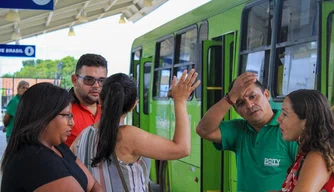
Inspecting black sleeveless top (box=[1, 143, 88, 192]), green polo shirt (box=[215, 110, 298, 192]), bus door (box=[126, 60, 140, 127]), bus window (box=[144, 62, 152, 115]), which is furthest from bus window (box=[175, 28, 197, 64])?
black sleeveless top (box=[1, 143, 88, 192])

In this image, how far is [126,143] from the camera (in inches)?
121

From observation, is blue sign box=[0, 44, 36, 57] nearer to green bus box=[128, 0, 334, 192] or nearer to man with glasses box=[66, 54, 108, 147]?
green bus box=[128, 0, 334, 192]

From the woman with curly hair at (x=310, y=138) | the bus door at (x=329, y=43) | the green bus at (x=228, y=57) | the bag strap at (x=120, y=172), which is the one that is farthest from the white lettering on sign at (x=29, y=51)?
the woman with curly hair at (x=310, y=138)

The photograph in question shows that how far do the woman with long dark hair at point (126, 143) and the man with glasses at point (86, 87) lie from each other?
84 centimetres

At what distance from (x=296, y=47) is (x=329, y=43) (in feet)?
2.28

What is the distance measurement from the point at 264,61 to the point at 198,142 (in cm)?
195

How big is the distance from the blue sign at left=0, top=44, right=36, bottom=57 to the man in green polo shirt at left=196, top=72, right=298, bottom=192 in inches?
517

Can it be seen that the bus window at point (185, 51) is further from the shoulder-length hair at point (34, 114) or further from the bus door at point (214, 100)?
the shoulder-length hair at point (34, 114)

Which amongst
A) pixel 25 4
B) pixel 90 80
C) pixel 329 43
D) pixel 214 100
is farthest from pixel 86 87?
pixel 25 4

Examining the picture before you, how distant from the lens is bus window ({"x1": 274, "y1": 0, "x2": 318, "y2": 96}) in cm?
468

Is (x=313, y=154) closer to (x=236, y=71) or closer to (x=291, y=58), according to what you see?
(x=291, y=58)

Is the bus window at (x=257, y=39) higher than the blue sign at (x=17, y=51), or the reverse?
the blue sign at (x=17, y=51)

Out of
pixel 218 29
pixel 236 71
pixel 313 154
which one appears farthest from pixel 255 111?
pixel 218 29

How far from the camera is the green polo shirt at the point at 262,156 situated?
3494 mm
